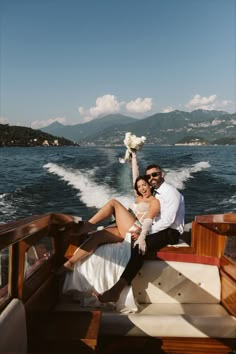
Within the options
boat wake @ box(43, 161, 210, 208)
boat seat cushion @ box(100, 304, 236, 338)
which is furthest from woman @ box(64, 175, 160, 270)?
boat wake @ box(43, 161, 210, 208)

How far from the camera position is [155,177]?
3752 mm

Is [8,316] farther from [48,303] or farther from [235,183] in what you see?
[235,183]

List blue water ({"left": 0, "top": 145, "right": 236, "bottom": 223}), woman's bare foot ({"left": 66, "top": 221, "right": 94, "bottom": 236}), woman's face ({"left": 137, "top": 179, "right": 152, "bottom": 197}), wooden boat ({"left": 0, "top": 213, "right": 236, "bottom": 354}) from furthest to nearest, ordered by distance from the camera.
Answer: blue water ({"left": 0, "top": 145, "right": 236, "bottom": 223})
woman's face ({"left": 137, "top": 179, "right": 152, "bottom": 197})
woman's bare foot ({"left": 66, "top": 221, "right": 94, "bottom": 236})
wooden boat ({"left": 0, "top": 213, "right": 236, "bottom": 354})

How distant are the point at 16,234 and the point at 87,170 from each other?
659 inches

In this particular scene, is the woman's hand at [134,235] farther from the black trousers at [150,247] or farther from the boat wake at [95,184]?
the boat wake at [95,184]

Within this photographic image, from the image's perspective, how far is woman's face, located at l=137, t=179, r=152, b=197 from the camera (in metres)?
3.70

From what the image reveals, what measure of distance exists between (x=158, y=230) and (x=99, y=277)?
0.70 metres

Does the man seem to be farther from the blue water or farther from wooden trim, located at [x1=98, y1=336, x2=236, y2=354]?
the blue water

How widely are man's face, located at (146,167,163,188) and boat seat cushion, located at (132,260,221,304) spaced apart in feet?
2.67

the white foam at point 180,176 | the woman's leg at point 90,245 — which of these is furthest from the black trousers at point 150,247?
the white foam at point 180,176

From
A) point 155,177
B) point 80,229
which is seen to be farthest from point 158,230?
point 80,229

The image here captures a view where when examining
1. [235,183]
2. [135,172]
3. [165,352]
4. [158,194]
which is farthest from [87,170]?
[165,352]

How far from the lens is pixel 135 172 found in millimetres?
4891

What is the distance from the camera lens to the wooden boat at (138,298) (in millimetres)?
2178
